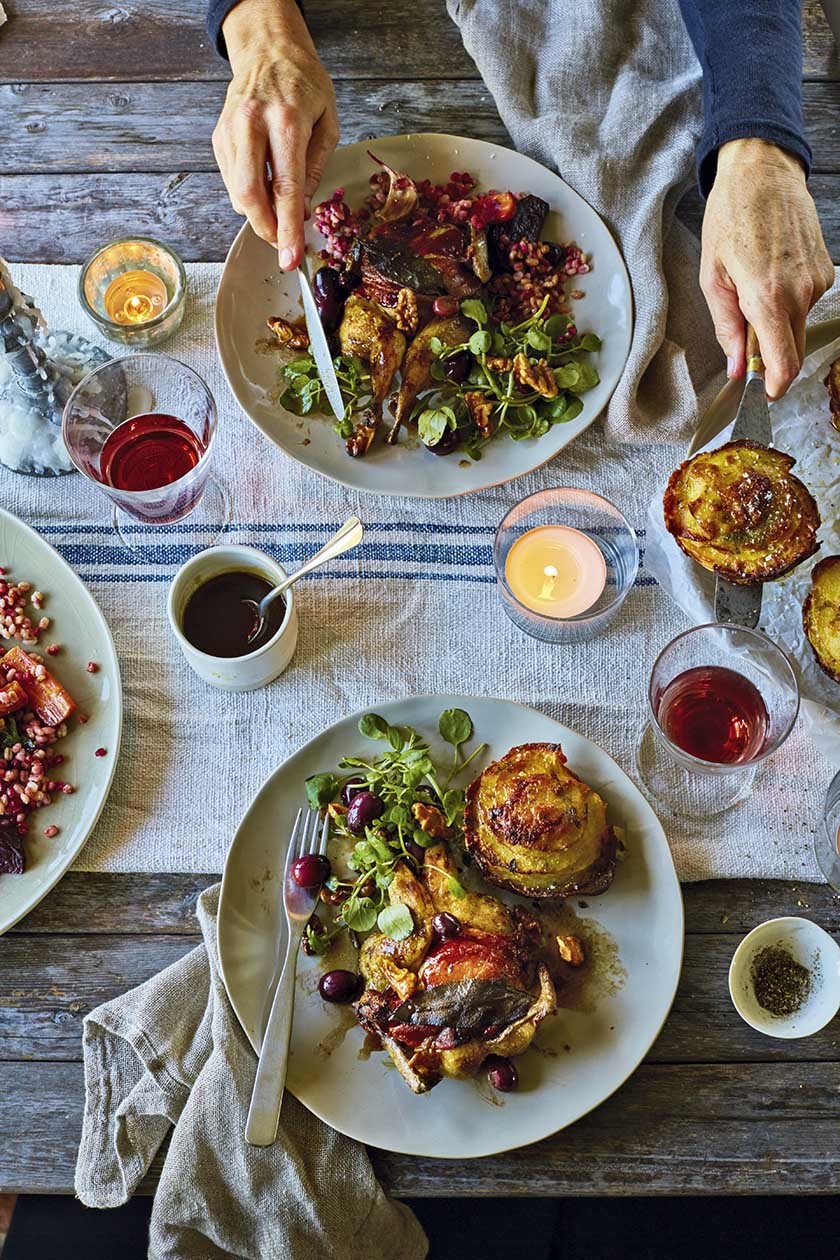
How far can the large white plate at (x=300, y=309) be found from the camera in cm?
203

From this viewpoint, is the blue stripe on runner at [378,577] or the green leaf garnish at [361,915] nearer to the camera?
the green leaf garnish at [361,915]

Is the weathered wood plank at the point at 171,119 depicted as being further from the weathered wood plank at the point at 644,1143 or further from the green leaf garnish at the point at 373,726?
the weathered wood plank at the point at 644,1143

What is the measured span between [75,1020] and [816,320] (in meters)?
1.92

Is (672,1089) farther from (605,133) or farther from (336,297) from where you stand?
(605,133)

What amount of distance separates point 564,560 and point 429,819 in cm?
55

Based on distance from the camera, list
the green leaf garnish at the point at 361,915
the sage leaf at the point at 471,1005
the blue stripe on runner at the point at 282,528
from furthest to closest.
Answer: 1. the blue stripe on runner at the point at 282,528
2. the green leaf garnish at the point at 361,915
3. the sage leaf at the point at 471,1005

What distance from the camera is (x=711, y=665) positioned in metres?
1.89

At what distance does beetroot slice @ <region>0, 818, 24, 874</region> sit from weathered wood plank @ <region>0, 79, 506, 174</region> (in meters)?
1.41

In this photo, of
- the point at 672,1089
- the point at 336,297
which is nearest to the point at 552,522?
the point at 336,297

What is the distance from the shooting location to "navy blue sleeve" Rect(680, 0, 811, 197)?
2.04 meters

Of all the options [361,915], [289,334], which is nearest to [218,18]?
[289,334]

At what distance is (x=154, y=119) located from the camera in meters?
2.34

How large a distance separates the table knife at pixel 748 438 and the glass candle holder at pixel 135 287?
1096 mm

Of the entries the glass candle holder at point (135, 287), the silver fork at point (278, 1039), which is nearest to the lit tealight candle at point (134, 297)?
the glass candle holder at point (135, 287)
